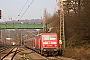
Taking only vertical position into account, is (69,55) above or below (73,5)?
below

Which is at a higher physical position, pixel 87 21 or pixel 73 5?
pixel 73 5

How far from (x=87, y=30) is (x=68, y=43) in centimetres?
592

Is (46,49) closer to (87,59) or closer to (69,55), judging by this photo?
(69,55)

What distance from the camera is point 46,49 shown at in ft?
107

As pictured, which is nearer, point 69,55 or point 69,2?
point 69,55

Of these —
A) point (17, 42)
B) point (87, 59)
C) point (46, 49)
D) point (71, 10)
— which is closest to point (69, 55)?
point (46, 49)

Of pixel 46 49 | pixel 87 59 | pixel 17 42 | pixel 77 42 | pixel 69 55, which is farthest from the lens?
pixel 17 42

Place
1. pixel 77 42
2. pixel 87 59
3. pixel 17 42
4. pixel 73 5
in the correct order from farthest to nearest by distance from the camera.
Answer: pixel 17 42, pixel 73 5, pixel 77 42, pixel 87 59

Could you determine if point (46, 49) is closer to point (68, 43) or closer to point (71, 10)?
point (68, 43)

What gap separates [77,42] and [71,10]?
46.8 feet

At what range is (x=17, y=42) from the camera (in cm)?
17838

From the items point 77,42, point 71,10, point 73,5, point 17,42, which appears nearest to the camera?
point 77,42

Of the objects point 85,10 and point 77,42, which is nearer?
point 85,10

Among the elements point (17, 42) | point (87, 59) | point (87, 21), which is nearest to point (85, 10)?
point (87, 21)
